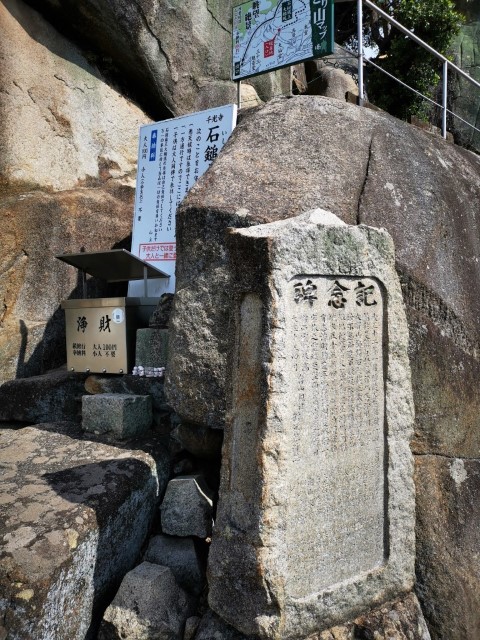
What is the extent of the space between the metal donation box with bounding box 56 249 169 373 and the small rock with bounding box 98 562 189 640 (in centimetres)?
196

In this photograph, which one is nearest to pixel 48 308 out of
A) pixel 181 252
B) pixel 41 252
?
pixel 41 252

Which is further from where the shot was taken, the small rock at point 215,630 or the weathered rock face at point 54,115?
the weathered rock face at point 54,115

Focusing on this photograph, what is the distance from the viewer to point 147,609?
2.93 meters

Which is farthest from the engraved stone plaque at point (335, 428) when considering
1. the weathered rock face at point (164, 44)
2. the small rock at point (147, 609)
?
the weathered rock face at point (164, 44)

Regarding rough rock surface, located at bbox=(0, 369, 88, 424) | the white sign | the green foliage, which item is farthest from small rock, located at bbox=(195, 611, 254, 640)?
the green foliage

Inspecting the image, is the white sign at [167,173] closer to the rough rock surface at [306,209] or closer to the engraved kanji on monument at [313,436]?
the rough rock surface at [306,209]

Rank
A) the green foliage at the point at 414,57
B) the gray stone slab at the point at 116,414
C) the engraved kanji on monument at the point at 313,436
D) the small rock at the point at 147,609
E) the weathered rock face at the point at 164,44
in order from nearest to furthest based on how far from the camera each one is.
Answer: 1. the engraved kanji on monument at the point at 313,436
2. the small rock at the point at 147,609
3. the gray stone slab at the point at 116,414
4. the weathered rock face at the point at 164,44
5. the green foliage at the point at 414,57

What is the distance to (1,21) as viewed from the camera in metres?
6.17

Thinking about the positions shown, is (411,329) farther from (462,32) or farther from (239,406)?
(462,32)

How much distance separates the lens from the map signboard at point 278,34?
4871mm

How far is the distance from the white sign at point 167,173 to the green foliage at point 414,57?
23.1 feet

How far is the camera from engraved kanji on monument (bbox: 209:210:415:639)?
2635mm

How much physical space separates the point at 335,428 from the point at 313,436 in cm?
15

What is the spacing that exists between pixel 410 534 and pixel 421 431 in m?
0.65
